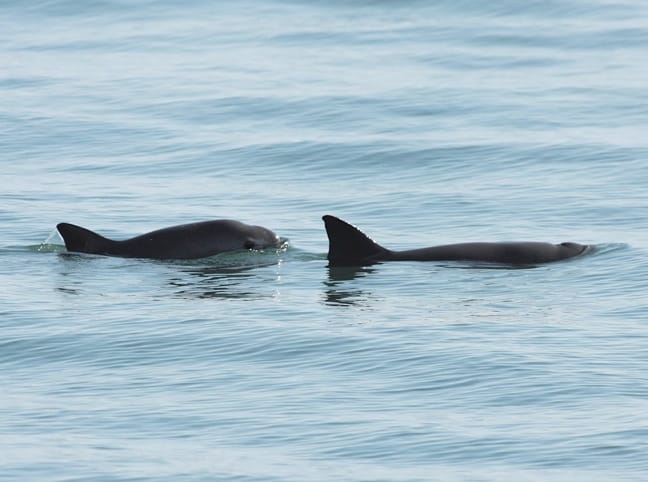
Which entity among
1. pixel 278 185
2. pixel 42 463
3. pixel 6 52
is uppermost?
Result: pixel 6 52

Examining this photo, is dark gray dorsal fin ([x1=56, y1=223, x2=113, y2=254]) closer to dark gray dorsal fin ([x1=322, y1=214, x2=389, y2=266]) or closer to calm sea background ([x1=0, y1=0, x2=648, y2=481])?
calm sea background ([x1=0, y1=0, x2=648, y2=481])

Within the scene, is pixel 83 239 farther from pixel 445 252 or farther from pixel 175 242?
pixel 445 252

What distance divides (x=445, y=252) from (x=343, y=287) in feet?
6.28

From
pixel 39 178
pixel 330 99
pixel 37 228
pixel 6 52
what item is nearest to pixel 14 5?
pixel 6 52

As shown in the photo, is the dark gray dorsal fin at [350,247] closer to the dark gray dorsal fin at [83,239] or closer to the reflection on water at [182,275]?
the reflection on water at [182,275]

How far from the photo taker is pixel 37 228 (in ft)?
84.8

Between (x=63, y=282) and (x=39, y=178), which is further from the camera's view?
(x=39, y=178)

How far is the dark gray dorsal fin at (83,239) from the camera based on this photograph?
23250mm

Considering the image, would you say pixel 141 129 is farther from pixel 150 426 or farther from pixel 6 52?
pixel 150 426

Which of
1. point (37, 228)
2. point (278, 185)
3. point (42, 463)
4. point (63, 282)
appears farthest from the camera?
point (278, 185)

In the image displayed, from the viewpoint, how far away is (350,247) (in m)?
22.4

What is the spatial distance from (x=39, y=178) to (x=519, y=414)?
16766mm

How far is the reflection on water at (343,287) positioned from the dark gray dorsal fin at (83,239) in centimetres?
305

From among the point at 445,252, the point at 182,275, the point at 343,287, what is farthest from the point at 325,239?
the point at 343,287
